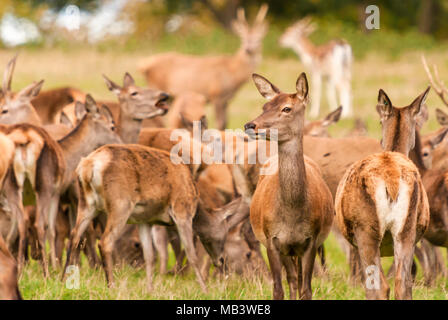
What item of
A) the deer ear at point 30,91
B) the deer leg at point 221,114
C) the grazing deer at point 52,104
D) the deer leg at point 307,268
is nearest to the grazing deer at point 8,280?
the deer leg at point 307,268

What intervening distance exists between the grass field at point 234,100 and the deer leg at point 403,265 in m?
1.64

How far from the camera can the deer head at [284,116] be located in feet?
20.4

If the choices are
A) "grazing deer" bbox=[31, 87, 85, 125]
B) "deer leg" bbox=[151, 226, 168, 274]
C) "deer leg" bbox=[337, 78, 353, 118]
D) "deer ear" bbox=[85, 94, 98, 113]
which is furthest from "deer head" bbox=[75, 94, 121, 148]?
"deer leg" bbox=[337, 78, 353, 118]

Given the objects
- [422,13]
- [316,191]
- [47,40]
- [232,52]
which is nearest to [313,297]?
[316,191]

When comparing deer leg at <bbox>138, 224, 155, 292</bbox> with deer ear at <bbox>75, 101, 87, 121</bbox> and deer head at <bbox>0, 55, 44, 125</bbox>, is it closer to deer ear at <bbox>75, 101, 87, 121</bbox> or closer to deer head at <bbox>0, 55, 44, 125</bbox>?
deer ear at <bbox>75, 101, 87, 121</bbox>

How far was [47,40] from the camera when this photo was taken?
2912 centimetres

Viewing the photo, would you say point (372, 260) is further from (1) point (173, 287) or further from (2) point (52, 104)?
(2) point (52, 104)

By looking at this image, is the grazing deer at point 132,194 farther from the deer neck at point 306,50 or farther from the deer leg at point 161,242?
the deer neck at point 306,50

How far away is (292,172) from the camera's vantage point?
6418mm

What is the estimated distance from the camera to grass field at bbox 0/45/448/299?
7.03m

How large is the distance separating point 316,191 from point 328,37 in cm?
2413

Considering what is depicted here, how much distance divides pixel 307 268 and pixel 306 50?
57.7 ft

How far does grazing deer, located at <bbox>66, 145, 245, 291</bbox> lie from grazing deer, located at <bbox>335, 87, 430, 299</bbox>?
6.08ft

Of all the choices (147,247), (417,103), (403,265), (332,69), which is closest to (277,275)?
(403,265)
